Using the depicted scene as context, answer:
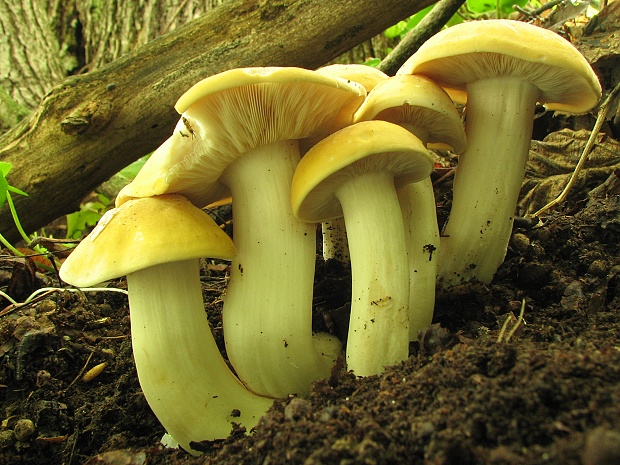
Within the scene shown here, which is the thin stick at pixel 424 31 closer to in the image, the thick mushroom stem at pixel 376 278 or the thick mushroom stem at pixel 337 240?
the thick mushroom stem at pixel 337 240

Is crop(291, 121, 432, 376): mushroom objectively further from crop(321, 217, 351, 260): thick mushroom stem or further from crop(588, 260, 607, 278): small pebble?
crop(588, 260, 607, 278): small pebble

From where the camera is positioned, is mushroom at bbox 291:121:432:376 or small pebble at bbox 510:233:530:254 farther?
small pebble at bbox 510:233:530:254

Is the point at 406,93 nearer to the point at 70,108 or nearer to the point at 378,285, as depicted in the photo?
the point at 378,285

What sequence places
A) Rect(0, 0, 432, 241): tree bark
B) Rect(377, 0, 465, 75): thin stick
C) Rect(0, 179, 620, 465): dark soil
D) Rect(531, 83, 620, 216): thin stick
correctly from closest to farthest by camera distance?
Rect(0, 179, 620, 465): dark soil, Rect(531, 83, 620, 216): thin stick, Rect(0, 0, 432, 241): tree bark, Rect(377, 0, 465, 75): thin stick

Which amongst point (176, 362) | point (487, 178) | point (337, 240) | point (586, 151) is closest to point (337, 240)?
point (337, 240)

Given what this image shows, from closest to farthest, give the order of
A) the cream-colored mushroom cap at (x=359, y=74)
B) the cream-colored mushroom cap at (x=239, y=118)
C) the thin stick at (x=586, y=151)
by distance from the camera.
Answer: the cream-colored mushroom cap at (x=239, y=118), the cream-colored mushroom cap at (x=359, y=74), the thin stick at (x=586, y=151)

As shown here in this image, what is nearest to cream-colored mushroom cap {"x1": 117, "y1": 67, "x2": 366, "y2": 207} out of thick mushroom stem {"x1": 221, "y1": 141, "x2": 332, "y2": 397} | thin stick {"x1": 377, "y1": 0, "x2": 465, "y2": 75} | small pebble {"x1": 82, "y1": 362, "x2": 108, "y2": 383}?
thick mushroom stem {"x1": 221, "y1": 141, "x2": 332, "y2": 397}

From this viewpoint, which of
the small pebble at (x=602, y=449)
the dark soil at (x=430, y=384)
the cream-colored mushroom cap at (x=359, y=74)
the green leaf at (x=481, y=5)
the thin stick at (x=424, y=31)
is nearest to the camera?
the small pebble at (x=602, y=449)

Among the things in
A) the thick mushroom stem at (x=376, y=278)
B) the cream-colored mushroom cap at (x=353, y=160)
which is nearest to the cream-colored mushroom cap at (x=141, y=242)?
the cream-colored mushroom cap at (x=353, y=160)
